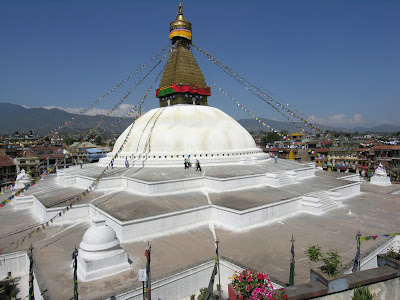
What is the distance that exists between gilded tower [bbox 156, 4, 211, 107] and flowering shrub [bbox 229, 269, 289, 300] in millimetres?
13149

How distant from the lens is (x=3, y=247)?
22.6 ft

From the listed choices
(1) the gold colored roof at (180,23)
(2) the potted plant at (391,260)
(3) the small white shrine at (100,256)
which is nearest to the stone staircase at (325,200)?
(2) the potted plant at (391,260)

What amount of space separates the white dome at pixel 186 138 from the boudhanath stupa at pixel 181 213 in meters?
0.06

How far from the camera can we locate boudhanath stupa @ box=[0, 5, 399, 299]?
5547mm

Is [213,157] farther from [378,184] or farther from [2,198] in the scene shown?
[2,198]

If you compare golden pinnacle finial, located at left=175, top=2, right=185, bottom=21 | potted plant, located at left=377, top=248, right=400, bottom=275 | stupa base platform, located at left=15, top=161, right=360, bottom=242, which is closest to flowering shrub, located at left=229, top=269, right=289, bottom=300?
potted plant, located at left=377, top=248, right=400, bottom=275

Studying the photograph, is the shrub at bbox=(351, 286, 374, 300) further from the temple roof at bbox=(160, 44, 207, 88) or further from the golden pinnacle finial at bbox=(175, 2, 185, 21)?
the golden pinnacle finial at bbox=(175, 2, 185, 21)

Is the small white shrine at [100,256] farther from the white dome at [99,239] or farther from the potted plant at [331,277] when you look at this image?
the potted plant at [331,277]

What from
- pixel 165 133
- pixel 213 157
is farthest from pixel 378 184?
pixel 165 133

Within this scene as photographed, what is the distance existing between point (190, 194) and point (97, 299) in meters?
5.87

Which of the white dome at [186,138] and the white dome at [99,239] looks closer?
the white dome at [99,239]

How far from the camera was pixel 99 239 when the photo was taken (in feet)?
18.3

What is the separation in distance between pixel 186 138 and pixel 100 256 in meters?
8.89

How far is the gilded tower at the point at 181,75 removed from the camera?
15.9 m
